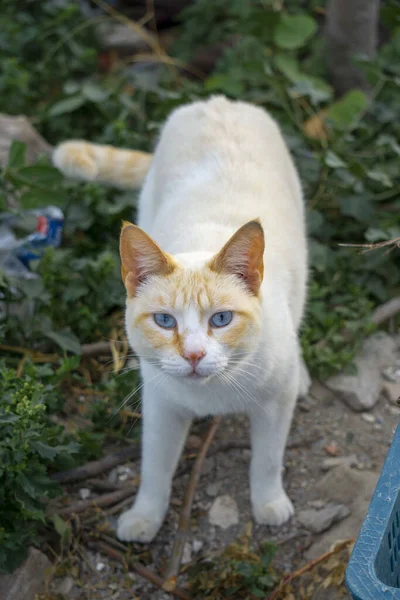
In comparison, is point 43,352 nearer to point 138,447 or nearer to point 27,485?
point 138,447

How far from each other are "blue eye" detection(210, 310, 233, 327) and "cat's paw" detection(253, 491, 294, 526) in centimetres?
89

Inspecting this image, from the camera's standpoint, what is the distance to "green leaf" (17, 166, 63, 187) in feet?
10.7

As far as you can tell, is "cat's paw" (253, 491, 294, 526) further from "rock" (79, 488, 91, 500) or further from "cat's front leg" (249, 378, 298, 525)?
"rock" (79, 488, 91, 500)

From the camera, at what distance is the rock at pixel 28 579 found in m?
2.28

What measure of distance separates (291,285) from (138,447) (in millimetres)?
864

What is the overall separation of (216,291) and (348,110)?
2221 mm

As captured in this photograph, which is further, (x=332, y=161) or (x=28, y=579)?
(x=332, y=161)

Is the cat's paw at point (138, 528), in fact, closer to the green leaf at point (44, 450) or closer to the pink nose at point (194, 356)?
the green leaf at point (44, 450)

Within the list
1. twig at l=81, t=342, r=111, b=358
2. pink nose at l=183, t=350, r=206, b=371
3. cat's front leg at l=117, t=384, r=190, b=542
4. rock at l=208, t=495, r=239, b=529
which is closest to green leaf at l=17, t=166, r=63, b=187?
twig at l=81, t=342, r=111, b=358

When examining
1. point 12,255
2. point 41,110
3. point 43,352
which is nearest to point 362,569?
point 43,352

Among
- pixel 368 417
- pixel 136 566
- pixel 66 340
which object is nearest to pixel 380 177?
pixel 368 417

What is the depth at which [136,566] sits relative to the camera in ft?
8.16

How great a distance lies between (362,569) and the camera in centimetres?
160

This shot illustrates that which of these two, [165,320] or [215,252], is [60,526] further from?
[215,252]
